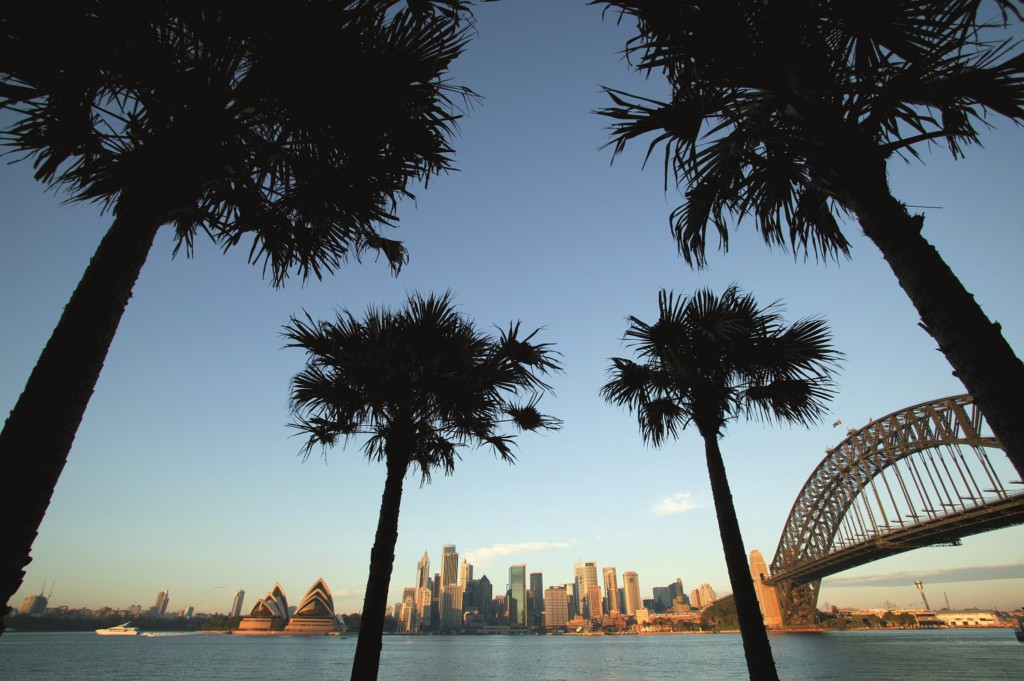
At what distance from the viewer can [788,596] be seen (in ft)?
189

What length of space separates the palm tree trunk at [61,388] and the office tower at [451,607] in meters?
207

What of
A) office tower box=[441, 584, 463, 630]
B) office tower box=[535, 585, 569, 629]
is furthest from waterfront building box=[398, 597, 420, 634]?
office tower box=[535, 585, 569, 629]

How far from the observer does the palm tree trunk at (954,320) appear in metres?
2.03

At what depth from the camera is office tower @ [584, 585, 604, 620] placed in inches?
7155

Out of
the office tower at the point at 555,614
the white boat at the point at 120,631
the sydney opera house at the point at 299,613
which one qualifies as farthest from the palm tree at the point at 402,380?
the office tower at the point at 555,614

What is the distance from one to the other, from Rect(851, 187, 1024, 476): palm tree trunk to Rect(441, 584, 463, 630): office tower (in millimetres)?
207737

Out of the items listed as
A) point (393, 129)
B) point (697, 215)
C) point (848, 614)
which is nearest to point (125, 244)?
point (393, 129)

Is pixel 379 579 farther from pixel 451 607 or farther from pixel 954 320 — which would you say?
pixel 451 607

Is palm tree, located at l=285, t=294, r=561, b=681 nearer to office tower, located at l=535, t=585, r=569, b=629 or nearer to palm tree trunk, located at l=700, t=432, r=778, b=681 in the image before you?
palm tree trunk, located at l=700, t=432, r=778, b=681

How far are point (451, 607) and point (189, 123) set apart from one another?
708 ft

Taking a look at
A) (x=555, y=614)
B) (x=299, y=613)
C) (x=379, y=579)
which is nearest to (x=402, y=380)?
(x=379, y=579)

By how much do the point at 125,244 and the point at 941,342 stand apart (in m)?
4.58

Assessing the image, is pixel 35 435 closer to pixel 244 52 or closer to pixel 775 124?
pixel 244 52

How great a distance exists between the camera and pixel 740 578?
5.94 m
